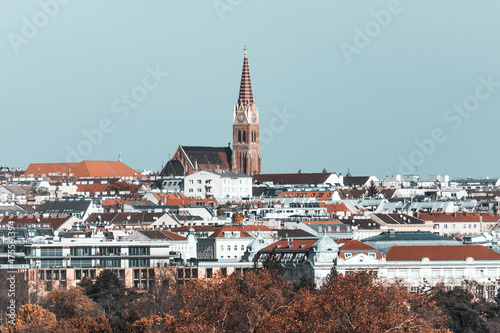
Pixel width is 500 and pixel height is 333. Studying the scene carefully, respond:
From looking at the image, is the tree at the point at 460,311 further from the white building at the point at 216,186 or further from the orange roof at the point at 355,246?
the white building at the point at 216,186

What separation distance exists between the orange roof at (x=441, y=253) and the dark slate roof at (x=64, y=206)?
49.3 metres

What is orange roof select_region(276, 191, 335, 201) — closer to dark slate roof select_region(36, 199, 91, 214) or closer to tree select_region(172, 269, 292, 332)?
dark slate roof select_region(36, 199, 91, 214)

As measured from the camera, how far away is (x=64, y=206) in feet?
508

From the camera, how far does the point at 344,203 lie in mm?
169500

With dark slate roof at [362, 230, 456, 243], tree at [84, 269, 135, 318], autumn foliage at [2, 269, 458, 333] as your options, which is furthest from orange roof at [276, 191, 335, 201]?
autumn foliage at [2, 269, 458, 333]

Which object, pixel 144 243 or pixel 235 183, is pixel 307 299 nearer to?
pixel 144 243

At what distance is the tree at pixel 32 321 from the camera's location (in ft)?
232

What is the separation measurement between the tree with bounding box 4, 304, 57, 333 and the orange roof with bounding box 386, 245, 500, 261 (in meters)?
34.6

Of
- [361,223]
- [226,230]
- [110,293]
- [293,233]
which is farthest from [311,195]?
[110,293]

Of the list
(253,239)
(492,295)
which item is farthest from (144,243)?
(492,295)

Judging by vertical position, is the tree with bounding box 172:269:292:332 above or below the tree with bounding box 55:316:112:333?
above

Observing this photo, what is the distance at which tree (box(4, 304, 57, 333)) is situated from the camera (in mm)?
70688

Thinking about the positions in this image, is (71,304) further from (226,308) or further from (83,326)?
(226,308)

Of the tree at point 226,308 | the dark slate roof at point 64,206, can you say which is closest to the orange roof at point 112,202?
the dark slate roof at point 64,206
